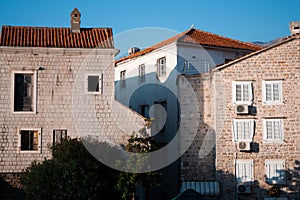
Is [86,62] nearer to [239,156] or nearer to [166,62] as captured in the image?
[166,62]

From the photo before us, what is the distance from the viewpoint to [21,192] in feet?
86.3

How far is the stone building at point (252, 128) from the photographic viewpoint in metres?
25.8

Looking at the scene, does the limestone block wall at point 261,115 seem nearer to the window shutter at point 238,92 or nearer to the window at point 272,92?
the window at point 272,92

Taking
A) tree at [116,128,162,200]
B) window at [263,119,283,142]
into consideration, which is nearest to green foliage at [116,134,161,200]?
tree at [116,128,162,200]

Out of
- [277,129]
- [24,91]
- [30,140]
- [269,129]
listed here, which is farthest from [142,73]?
[277,129]

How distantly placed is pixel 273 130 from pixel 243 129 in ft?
5.27

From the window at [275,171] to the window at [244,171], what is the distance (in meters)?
0.86

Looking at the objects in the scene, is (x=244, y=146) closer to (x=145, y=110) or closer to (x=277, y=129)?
(x=277, y=129)

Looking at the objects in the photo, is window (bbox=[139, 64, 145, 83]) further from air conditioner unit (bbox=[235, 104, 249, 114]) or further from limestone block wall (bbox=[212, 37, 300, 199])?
air conditioner unit (bbox=[235, 104, 249, 114])

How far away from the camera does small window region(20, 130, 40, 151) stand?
26.9 meters

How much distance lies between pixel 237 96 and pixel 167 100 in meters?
6.46

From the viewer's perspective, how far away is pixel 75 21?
29031 mm

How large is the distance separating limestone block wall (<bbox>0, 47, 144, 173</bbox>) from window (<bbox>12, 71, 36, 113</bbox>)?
207mm

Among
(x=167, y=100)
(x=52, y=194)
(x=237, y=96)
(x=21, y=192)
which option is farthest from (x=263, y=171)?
(x=21, y=192)
